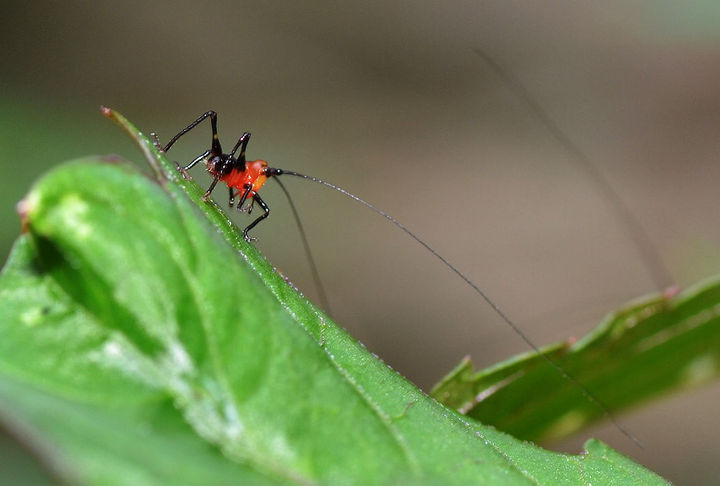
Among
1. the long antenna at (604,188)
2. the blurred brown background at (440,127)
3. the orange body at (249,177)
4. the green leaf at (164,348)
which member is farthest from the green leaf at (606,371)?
the long antenna at (604,188)

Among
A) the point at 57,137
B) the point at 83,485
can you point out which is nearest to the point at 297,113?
the point at 57,137

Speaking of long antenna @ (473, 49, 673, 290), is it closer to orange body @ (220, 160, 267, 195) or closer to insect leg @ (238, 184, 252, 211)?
orange body @ (220, 160, 267, 195)

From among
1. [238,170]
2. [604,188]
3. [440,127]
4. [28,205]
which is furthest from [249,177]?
[604,188]

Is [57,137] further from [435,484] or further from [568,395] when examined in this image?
[435,484]

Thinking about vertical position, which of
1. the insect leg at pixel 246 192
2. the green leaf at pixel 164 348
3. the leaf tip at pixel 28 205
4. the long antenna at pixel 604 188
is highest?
the insect leg at pixel 246 192

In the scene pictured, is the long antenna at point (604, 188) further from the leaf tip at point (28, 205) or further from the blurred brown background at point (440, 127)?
the leaf tip at point (28, 205)
